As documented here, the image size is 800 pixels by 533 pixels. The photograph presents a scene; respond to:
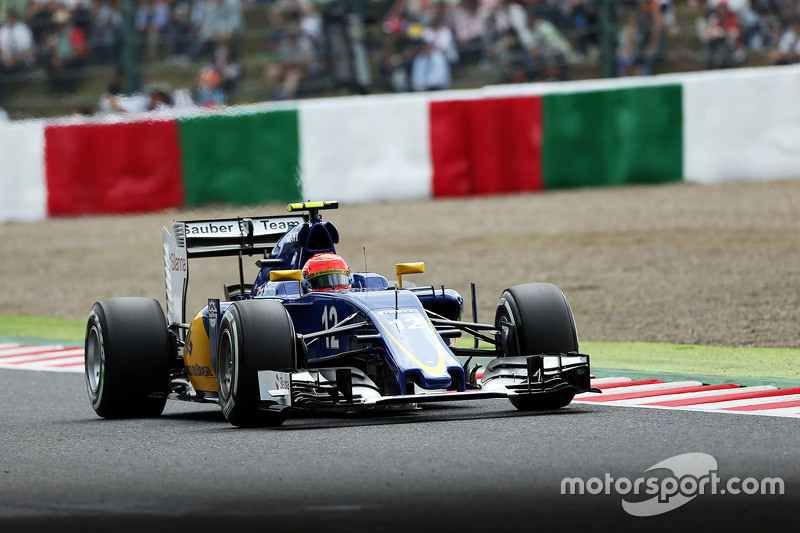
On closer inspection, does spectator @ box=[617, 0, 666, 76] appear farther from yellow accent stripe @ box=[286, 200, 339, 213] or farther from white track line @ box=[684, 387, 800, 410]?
white track line @ box=[684, 387, 800, 410]

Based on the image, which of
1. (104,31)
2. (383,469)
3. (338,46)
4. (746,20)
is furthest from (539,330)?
(104,31)

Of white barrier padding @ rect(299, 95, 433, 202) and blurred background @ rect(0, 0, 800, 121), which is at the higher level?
blurred background @ rect(0, 0, 800, 121)

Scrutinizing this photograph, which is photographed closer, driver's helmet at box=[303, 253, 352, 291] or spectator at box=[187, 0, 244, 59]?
driver's helmet at box=[303, 253, 352, 291]

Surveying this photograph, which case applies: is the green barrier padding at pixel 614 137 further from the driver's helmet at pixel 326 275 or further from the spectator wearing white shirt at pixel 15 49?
the driver's helmet at pixel 326 275

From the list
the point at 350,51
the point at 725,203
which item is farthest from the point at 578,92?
the point at 350,51

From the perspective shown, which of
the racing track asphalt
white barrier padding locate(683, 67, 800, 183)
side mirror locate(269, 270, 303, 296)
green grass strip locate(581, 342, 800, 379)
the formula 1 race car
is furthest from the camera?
white barrier padding locate(683, 67, 800, 183)

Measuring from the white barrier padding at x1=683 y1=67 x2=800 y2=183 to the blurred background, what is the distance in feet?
2.73

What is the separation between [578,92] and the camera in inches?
753

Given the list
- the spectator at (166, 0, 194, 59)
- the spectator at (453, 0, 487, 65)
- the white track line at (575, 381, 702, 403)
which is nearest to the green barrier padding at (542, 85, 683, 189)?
the spectator at (453, 0, 487, 65)

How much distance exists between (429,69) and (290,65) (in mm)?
2050

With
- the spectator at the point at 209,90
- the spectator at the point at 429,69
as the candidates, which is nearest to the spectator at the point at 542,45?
the spectator at the point at 429,69

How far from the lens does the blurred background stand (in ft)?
64.3

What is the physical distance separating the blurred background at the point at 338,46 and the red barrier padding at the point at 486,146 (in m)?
1.17

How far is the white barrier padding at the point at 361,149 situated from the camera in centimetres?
1983
